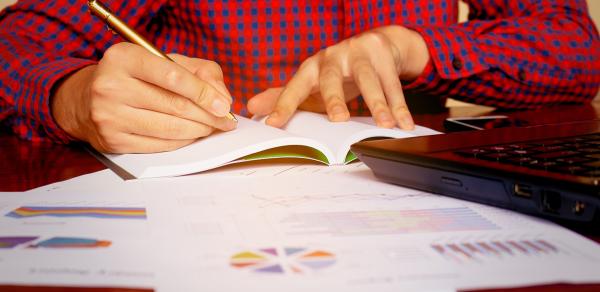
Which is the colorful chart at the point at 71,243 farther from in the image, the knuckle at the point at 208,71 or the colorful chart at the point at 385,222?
the knuckle at the point at 208,71

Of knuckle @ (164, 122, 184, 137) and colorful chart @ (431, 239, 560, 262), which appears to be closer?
colorful chart @ (431, 239, 560, 262)

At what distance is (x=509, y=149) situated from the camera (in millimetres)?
477

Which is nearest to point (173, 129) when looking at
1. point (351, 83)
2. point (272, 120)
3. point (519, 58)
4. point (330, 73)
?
point (272, 120)

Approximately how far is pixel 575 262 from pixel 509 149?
165 millimetres

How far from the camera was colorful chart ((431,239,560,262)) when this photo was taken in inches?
13.1

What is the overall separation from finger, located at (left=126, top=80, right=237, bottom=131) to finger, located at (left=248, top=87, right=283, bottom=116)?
145 mm

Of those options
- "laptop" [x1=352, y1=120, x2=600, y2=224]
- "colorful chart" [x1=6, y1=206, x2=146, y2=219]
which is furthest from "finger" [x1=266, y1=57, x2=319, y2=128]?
"colorful chart" [x1=6, y1=206, x2=146, y2=219]

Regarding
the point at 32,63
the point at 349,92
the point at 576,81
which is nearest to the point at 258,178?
the point at 349,92

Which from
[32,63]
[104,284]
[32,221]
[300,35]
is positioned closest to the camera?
[104,284]

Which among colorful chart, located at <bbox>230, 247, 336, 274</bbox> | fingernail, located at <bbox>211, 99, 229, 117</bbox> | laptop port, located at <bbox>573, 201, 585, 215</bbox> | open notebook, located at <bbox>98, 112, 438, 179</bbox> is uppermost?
laptop port, located at <bbox>573, 201, 585, 215</bbox>

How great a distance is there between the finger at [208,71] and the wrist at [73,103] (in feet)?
0.38

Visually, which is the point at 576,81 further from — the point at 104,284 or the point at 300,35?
the point at 104,284

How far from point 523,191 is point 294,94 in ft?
1.35

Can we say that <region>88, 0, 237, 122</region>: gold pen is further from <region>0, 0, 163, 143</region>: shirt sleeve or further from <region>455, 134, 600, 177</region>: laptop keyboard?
<region>455, 134, 600, 177</region>: laptop keyboard
